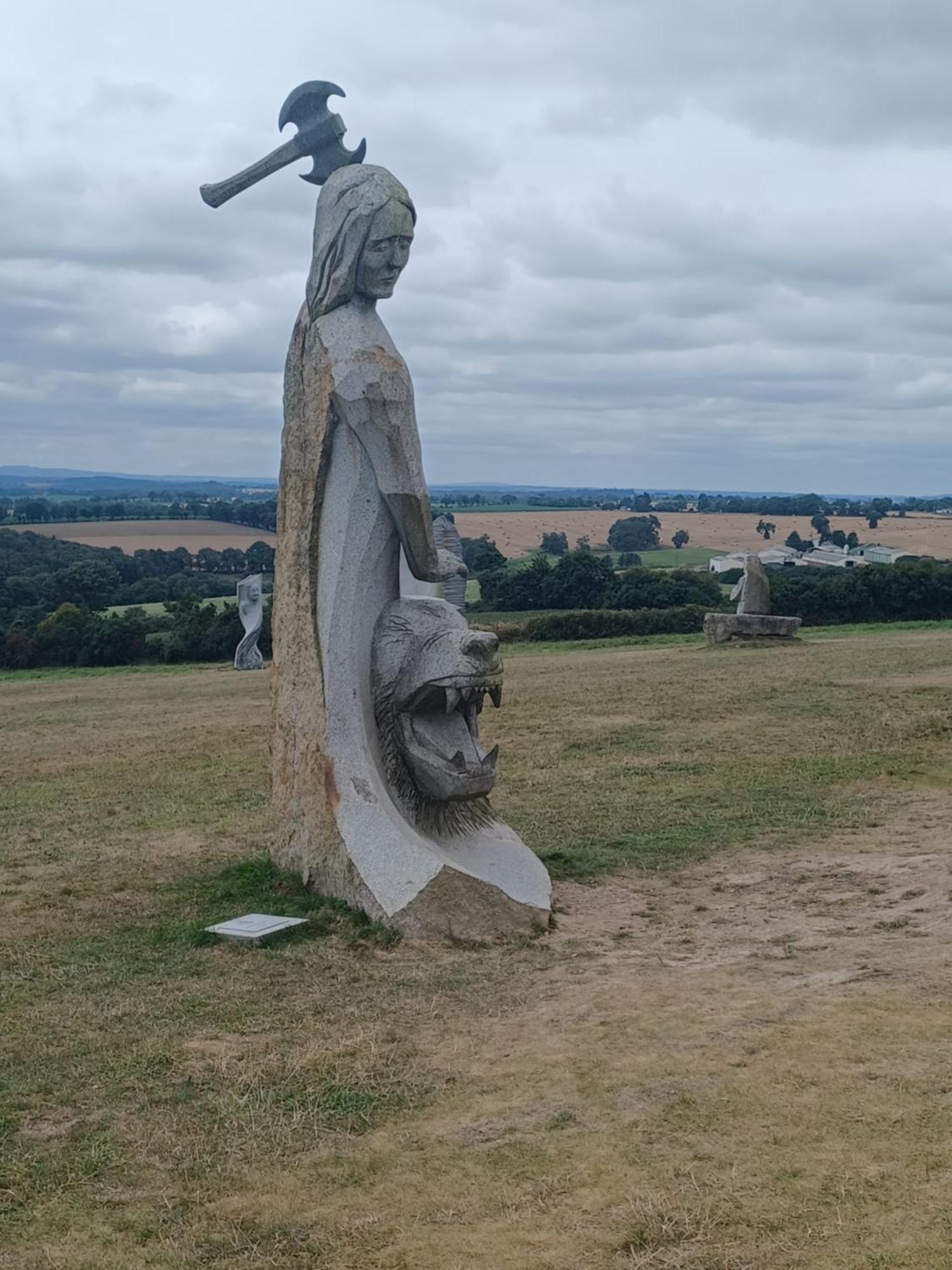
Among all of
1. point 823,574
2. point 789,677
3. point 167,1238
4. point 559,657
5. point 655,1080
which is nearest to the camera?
point 167,1238

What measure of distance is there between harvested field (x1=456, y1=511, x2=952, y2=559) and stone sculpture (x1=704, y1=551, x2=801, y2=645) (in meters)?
23.9

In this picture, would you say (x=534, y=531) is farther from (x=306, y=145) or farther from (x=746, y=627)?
(x=306, y=145)

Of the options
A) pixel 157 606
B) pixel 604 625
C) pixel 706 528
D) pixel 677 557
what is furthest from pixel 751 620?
pixel 706 528

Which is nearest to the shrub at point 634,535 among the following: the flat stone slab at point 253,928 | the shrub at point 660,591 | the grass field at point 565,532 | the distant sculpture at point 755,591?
the grass field at point 565,532

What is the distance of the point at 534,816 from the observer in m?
11.6

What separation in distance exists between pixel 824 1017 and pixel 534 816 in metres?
5.53

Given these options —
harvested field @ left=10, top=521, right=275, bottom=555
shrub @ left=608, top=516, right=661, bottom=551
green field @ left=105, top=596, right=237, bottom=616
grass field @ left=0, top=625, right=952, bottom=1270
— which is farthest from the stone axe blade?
shrub @ left=608, top=516, right=661, bottom=551

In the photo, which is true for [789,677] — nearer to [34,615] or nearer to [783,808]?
[783,808]

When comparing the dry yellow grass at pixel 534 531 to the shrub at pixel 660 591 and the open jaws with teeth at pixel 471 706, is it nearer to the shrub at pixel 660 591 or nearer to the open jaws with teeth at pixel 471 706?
the shrub at pixel 660 591

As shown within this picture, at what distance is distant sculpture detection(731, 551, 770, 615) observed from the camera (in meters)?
25.7

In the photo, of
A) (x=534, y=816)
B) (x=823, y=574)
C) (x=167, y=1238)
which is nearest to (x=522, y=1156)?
(x=167, y=1238)

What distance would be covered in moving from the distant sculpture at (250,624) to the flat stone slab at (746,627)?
9.94 metres

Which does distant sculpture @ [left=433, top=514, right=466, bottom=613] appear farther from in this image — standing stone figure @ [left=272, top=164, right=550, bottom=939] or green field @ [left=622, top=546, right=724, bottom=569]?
green field @ [left=622, top=546, right=724, bottom=569]

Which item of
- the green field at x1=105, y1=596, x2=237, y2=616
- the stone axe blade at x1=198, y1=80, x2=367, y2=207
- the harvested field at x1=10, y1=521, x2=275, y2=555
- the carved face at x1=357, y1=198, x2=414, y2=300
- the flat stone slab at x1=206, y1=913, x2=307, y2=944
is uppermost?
the stone axe blade at x1=198, y1=80, x2=367, y2=207
